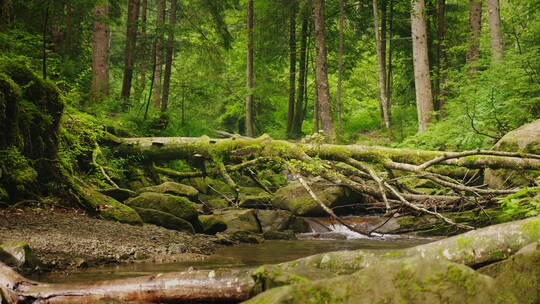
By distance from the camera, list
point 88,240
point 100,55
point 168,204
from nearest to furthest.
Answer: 1. point 88,240
2. point 168,204
3. point 100,55

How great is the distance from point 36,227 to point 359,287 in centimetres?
559

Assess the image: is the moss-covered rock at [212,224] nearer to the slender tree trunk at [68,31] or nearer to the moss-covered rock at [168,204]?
the moss-covered rock at [168,204]

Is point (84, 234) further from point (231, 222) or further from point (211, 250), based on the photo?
point (231, 222)

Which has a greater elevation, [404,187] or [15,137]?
[15,137]

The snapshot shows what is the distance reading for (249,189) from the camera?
15.7 meters

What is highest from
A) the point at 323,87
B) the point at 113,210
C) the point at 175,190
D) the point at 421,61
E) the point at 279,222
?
the point at 421,61

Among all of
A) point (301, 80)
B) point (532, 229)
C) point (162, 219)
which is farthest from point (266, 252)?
point (301, 80)

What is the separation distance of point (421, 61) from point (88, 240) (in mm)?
12743

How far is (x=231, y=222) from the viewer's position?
10.6 metres

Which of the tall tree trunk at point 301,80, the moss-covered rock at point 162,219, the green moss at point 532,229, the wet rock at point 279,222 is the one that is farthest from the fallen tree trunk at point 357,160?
the tall tree trunk at point 301,80

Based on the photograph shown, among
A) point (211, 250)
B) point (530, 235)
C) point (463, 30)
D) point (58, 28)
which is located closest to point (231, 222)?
point (211, 250)

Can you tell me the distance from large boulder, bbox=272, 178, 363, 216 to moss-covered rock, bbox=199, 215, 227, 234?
3.44m

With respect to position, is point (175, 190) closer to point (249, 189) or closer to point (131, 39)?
point (249, 189)

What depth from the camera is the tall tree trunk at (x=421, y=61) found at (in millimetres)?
15883
